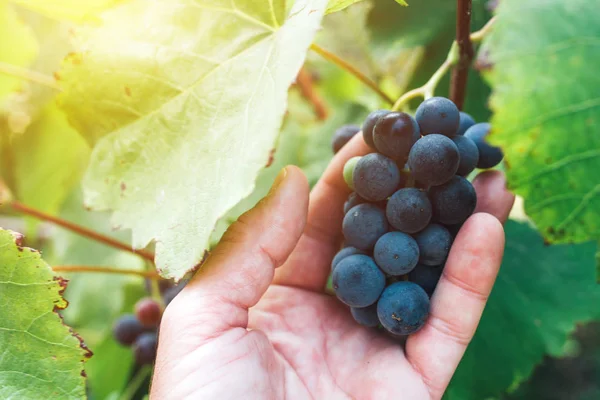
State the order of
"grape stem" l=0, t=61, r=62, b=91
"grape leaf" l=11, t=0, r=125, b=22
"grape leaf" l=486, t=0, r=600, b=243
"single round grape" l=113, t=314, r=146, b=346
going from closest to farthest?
"grape leaf" l=486, t=0, r=600, b=243 < "grape leaf" l=11, t=0, r=125, b=22 < "grape stem" l=0, t=61, r=62, b=91 < "single round grape" l=113, t=314, r=146, b=346

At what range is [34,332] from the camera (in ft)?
2.32

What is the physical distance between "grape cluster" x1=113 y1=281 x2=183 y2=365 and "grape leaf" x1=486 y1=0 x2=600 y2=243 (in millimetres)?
884

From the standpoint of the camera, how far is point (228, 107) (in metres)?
0.72

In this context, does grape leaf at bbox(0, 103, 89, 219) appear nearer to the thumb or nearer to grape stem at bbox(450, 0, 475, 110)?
the thumb

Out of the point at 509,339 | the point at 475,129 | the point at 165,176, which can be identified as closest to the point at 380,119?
the point at 475,129

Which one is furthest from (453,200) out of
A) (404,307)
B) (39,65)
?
(39,65)

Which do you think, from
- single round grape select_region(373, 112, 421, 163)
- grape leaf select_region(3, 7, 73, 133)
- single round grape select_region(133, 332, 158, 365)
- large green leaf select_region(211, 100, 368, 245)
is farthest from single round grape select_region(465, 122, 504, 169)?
grape leaf select_region(3, 7, 73, 133)

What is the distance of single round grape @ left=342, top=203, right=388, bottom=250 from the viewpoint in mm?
741

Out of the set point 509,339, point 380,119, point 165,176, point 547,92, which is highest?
point 547,92

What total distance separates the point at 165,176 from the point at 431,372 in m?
0.52

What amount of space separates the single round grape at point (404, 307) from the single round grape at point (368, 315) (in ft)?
0.16

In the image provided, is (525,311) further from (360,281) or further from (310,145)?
(310,145)

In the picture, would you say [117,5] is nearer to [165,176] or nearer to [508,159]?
[165,176]

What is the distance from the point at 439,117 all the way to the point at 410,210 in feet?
0.47
